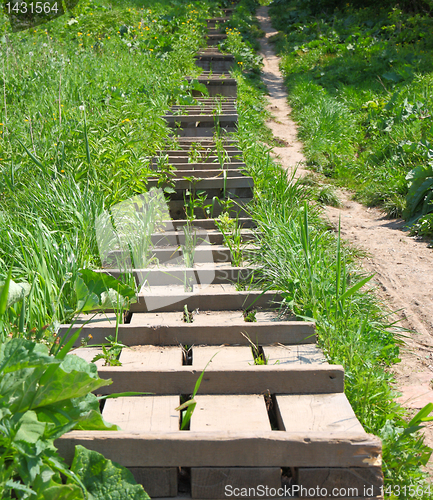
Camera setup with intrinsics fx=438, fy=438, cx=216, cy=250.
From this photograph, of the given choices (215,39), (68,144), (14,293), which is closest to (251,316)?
(14,293)

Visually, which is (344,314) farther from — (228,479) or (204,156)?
(204,156)

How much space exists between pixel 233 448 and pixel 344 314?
1.26 meters

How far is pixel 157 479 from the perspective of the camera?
5.53 ft

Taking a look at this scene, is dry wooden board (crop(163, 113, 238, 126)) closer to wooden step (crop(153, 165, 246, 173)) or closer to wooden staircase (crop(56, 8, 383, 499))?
wooden step (crop(153, 165, 246, 173))

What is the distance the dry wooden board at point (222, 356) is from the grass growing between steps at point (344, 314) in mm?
448

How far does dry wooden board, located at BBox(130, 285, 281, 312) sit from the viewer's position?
2.95 meters

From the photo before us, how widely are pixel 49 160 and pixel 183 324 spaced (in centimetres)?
230

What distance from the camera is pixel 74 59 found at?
7.23m

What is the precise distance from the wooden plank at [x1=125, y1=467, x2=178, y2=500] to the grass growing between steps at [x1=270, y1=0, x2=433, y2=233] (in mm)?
4466

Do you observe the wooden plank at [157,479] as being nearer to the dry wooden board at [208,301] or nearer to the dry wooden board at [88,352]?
the dry wooden board at [88,352]

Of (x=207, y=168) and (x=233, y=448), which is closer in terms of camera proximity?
(x=233, y=448)

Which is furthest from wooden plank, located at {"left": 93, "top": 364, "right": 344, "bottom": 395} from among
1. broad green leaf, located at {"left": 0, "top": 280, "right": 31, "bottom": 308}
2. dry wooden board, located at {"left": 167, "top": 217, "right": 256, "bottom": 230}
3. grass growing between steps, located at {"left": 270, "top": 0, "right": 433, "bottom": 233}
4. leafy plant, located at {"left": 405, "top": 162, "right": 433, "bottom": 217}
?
leafy plant, located at {"left": 405, "top": 162, "right": 433, "bottom": 217}

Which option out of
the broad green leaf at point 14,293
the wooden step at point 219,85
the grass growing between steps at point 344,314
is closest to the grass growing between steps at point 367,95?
the wooden step at point 219,85

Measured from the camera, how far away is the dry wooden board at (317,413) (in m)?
1.86
